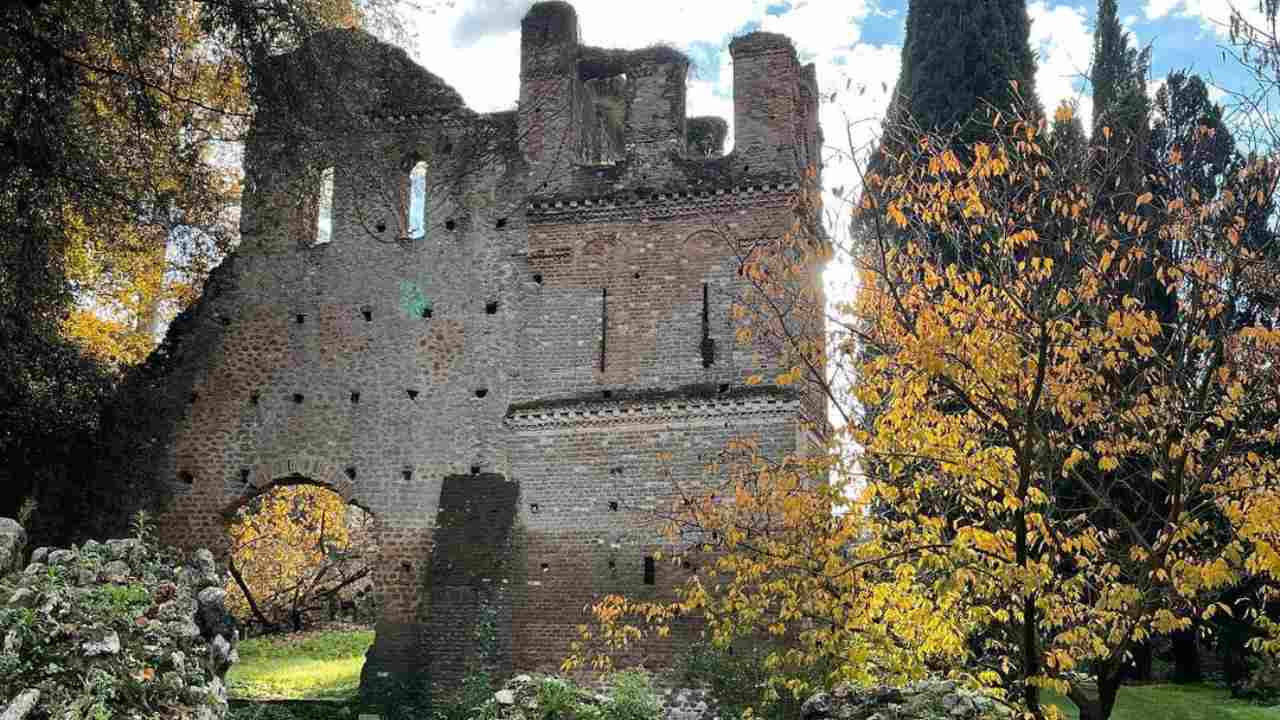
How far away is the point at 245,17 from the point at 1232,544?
9.77 meters

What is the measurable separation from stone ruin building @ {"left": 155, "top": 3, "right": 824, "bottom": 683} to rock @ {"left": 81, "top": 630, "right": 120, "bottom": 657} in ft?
20.3

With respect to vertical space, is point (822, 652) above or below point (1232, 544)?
below

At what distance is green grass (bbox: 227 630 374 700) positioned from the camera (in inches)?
686

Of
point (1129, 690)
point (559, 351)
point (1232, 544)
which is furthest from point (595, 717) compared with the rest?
point (1129, 690)

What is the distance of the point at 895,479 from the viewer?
960 cm

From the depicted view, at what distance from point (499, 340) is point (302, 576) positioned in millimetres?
11813

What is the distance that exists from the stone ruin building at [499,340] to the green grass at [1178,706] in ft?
23.5

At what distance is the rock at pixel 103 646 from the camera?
9812mm

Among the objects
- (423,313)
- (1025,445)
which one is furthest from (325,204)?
(1025,445)

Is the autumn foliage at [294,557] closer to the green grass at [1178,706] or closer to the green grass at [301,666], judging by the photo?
the green grass at [301,666]

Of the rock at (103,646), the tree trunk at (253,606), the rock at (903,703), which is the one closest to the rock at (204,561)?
the rock at (103,646)

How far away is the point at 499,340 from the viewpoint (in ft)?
55.4

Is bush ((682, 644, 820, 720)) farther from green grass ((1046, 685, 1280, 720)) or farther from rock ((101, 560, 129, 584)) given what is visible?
rock ((101, 560, 129, 584))

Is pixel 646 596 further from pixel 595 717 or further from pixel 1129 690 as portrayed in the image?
pixel 1129 690
